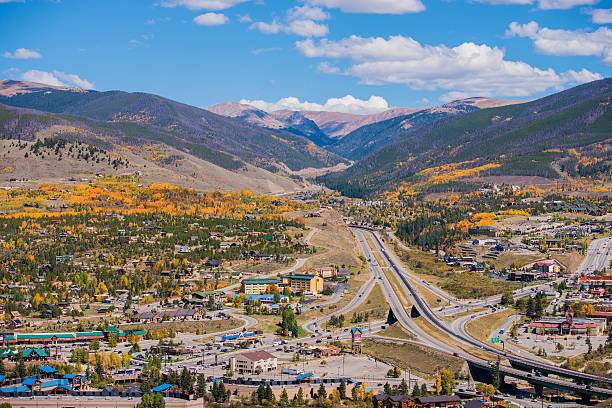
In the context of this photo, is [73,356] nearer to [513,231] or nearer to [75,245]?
[75,245]

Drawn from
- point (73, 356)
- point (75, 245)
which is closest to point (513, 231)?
point (75, 245)

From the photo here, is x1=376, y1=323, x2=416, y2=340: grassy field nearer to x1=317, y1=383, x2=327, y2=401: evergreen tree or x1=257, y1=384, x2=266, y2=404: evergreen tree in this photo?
x1=317, y1=383, x2=327, y2=401: evergreen tree

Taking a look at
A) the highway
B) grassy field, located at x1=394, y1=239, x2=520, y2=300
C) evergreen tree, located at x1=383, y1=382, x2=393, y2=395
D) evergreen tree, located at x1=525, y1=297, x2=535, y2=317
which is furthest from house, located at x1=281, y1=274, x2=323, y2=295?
evergreen tree, located at x1=383, y1=382, x2=393, y2=395

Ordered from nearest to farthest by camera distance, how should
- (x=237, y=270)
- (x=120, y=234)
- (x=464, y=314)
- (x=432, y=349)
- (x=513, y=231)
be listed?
(x=432, y=349)
(x=464, y=314)
(x=237, y=270)
(x=120, y=234)
(x=513, y=231)

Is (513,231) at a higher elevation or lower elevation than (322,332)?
higher

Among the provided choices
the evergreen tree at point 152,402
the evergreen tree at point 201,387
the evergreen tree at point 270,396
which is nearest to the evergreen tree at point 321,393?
the evergreen tree at point 270,396

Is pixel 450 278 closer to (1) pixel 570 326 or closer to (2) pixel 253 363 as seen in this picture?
(1) pixel 570 326

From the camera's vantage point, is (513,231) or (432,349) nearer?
(432,349)

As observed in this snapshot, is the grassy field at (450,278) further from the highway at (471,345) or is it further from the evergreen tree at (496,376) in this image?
the evergreen tree at (496,376)

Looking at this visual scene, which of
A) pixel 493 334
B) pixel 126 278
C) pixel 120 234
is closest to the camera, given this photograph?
pixel 493 334
